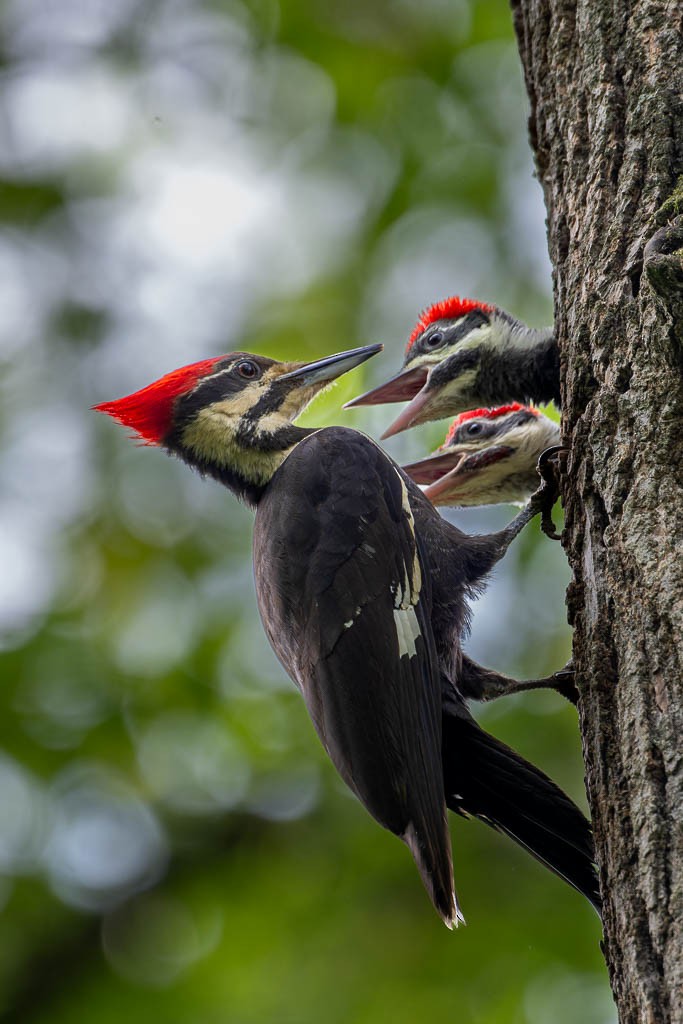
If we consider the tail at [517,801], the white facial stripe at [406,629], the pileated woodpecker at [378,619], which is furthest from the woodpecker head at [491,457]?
the tail at [517,801]

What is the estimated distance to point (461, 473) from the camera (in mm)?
3504

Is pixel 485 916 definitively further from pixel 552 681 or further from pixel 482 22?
pixel 482 22

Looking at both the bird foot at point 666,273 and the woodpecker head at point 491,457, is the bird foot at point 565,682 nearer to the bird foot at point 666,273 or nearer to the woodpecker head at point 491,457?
the woodpecker head at point 491,457

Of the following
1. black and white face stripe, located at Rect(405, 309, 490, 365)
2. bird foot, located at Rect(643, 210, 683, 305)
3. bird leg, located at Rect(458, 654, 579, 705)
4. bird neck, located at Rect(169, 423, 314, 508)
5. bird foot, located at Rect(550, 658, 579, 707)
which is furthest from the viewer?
black and white face stripe, located at Rect(405, 309, 490, 365)

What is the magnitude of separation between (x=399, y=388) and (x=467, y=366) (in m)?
0.28

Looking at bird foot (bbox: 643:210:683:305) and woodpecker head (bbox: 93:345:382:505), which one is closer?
bird foot (bbox: 643:210:683:305)

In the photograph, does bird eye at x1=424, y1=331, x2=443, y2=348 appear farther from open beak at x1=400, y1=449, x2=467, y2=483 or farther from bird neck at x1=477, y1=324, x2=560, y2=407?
open beak at x1=400, y1=449, x2=467, y2=483

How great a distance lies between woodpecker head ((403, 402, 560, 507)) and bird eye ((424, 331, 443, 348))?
246 millimetres

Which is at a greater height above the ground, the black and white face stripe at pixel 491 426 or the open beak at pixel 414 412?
the open beak at pixel 414 412

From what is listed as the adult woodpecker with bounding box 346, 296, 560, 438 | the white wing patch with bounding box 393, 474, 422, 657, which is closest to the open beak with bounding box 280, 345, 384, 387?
the adult woodpecker with bounding box 346, 296, 560, 438

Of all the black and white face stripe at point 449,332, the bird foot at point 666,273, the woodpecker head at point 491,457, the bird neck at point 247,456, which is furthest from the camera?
the black and white face stripe at point 449,332

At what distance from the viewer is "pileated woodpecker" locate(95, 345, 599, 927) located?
2508 millimetres

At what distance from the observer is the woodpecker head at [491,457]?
3.41 meters

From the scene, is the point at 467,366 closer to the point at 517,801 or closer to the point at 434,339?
the point at 434,339
